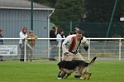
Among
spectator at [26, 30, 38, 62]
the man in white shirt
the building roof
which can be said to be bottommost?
spectator at [26, 30, 38, 62]

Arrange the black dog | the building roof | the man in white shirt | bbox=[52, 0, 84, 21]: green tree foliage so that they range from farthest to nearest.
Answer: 1. bbox=[52, 0, 84, 21]: green tree foliage
2. the building roof
3. the man in white shirt
4. the black dog

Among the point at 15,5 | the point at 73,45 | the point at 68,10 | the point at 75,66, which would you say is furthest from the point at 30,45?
the point at 68,10

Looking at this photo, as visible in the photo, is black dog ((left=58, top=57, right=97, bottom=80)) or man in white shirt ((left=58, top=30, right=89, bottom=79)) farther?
man in white shirt ((left=58, top=30, right=89, bottom=79))

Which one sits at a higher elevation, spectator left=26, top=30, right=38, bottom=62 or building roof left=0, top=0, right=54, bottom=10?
building roof left=0, top=0, right=54, bottom=10

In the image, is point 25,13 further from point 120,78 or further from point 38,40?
point 120,78

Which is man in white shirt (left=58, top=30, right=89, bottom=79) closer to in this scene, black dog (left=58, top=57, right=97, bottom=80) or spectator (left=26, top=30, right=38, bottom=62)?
black dog (left=58, top=57, right=97, bottom=80)

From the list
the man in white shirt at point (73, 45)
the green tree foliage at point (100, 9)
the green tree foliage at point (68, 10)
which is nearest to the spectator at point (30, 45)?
the man in white shirt at point (73, 45)

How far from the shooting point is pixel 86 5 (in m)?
52.0

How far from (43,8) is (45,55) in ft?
20.7

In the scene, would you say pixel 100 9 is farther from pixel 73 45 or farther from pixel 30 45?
pixel 73 45

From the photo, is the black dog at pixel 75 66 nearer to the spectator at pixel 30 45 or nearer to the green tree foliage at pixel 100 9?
the spectator at pixel 30 45

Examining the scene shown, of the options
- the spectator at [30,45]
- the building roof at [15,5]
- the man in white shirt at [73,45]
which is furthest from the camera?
the building roof at [15,5]

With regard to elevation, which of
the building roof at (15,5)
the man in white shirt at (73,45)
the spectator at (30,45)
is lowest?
the spectator at (30,45)

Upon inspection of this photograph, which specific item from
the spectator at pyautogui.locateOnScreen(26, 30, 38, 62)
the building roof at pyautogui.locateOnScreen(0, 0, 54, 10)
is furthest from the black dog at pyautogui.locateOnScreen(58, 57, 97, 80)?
the building roof at pyautogui.locateOnScreen(0, 0, 54, 10)
